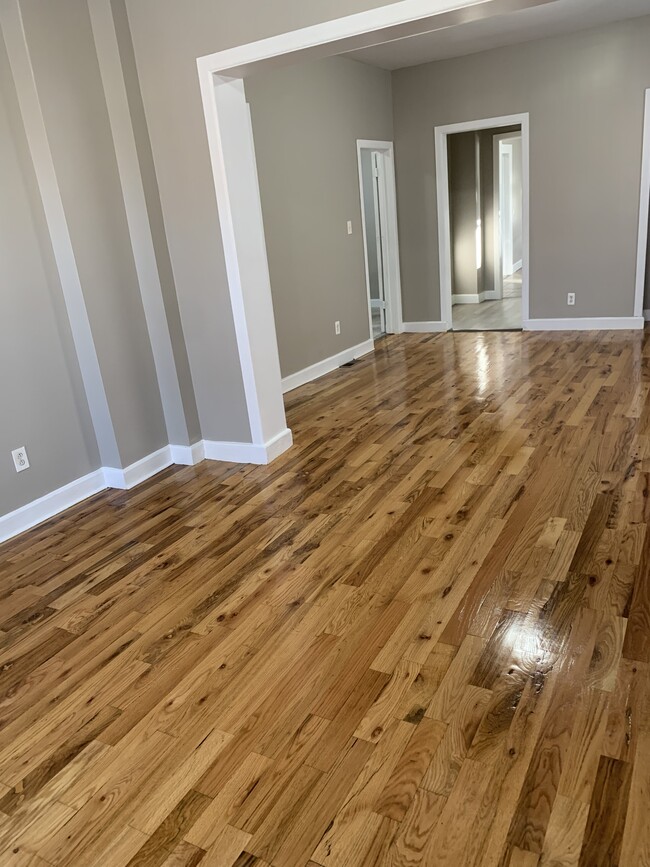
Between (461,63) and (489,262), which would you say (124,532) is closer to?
(461,63)

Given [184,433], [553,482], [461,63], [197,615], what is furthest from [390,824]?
[461,63]

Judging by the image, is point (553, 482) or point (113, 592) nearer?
point (113, 592)

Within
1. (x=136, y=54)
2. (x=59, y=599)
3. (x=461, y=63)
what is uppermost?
(x=461, y=63)

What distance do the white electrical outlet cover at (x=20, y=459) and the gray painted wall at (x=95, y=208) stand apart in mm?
507

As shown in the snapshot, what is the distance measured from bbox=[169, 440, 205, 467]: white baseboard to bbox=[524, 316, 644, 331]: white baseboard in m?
4.10

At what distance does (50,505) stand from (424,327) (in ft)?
16.1

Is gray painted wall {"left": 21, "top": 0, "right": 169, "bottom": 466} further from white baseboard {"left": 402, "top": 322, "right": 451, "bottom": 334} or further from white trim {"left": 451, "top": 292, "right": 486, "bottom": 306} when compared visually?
white trim {"left": 451, "top": 292, "right": 486, "bottom": 306}

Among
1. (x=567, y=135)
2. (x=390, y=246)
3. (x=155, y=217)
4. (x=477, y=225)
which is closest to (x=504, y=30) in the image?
(x=567, y=135)

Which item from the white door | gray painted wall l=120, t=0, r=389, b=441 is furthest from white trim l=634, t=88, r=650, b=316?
the white door

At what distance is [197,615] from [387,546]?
2.76ft

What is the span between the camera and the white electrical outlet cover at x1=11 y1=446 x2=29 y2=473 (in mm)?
3213

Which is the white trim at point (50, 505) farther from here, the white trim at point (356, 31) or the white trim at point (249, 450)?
the white trim at point (356, 31)

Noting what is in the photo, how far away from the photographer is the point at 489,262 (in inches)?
355

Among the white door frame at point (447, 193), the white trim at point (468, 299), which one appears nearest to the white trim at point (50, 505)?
the white door frame at point (447, 193)
